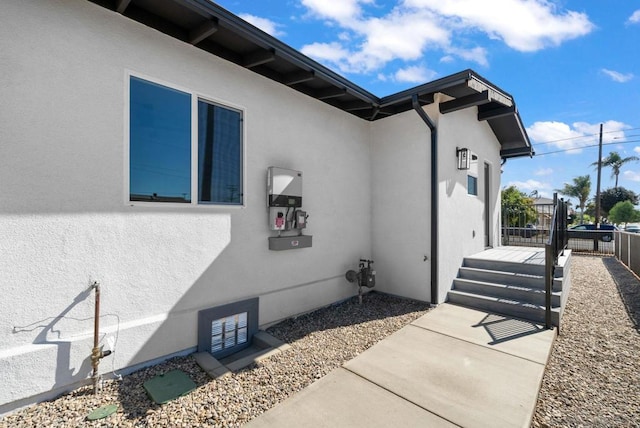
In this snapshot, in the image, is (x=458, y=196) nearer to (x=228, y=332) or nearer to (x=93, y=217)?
(x=228, y=332)

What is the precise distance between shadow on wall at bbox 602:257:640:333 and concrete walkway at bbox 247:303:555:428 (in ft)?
7.32

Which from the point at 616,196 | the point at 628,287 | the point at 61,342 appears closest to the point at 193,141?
the point at 61,342

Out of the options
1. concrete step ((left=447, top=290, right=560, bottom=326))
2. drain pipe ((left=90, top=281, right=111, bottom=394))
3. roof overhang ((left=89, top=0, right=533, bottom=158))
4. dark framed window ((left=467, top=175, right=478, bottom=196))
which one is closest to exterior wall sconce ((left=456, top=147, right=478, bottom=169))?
dark framed window ((left=467, top=175, right=478, bottom=196))

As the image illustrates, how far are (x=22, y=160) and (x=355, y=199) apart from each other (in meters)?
4.67

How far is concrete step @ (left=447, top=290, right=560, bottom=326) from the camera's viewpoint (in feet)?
13.5

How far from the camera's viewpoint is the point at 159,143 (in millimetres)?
3027

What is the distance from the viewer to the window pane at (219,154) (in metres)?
3.38

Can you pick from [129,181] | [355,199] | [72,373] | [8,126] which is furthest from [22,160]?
[355,199]

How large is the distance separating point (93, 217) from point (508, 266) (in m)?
6.66

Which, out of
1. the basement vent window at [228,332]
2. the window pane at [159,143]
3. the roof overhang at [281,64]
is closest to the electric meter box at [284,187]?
the window pane at [159,143]

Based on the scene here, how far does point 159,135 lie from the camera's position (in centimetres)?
303

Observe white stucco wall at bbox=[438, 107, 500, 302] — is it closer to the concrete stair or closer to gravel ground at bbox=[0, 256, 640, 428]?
the concrete stair

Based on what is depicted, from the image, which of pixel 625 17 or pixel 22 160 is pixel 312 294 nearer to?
pixel 22 160

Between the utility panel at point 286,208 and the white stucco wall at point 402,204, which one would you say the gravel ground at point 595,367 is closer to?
the white stucco wall at point 402,204
